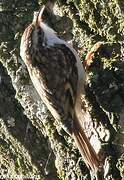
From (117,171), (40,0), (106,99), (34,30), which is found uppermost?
(40,0)

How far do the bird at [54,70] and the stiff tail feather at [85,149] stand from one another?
1 centimetres

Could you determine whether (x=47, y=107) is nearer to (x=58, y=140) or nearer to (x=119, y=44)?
(x=58, y=140)

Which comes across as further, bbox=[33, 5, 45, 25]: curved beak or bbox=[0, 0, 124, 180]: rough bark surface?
bbox=[33, 5, 45, 25]: curved beak

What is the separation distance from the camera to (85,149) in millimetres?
2889

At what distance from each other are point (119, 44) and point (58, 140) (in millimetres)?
534

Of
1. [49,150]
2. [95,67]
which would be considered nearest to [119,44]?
[95,67]

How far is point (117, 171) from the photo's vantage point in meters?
2.82

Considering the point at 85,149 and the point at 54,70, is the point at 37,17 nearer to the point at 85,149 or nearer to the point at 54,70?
→ the point at 54,70

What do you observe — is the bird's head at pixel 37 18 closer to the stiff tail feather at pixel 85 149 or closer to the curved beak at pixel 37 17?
the curved beak at pixel 37 17

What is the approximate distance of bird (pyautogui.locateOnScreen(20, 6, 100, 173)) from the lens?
2955mm

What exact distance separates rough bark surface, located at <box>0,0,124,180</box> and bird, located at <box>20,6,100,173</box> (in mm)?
73

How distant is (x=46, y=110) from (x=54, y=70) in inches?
8.6

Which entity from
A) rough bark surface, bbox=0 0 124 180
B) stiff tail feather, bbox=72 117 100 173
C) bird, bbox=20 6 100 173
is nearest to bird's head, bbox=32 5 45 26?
bird, bbox=20 6 100 173

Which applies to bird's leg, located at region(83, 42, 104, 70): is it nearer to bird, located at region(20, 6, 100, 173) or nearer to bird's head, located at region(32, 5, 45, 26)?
bird, located at region(20, 6, 100, 173)
